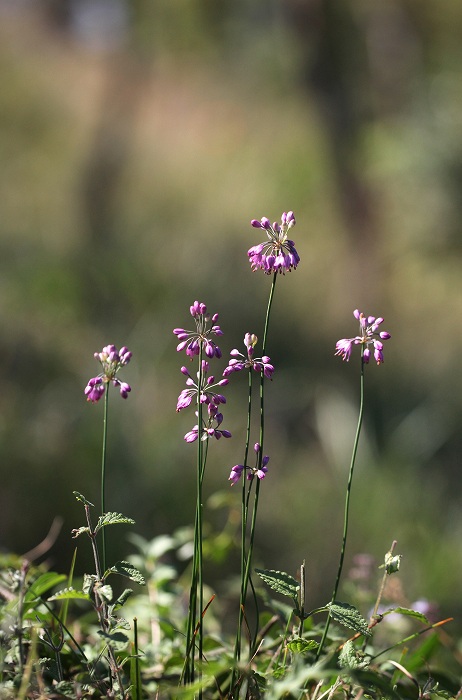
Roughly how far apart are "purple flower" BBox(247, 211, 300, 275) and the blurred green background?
162cm

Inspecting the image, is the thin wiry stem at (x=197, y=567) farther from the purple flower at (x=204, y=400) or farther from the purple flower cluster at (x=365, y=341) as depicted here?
the purple flower cluster at (x=365, y=341)

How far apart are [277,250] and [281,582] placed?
A: 29 cm

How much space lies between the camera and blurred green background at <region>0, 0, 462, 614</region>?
252cm

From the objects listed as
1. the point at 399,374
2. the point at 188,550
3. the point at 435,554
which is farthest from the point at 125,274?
the point at 188,550

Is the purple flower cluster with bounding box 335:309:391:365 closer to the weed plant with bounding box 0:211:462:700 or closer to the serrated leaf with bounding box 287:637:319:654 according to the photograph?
the weed plant with bounding box 0:211:462:700

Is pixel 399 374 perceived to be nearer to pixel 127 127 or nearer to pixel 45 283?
pixel 45 283

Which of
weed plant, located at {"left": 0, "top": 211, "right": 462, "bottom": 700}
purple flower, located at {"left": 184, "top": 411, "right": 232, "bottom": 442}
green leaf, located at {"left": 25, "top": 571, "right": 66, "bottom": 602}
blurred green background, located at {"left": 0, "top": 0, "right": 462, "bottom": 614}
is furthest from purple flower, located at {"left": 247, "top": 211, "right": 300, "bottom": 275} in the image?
blurred green background, located at {"left": 0, "top": 0, "right": 462, "bottom": 614}

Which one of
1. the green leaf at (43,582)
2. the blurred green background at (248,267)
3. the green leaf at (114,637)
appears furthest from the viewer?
the blurred green background at (248,267)

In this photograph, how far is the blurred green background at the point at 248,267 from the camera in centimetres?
252

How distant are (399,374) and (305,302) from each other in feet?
3.00

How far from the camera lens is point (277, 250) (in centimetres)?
72

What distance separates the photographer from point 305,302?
4.61 metres

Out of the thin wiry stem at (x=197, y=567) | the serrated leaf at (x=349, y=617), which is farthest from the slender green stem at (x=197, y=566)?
the serrated leaf at (x=349, y=617)

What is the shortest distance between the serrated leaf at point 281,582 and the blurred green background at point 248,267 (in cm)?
154
